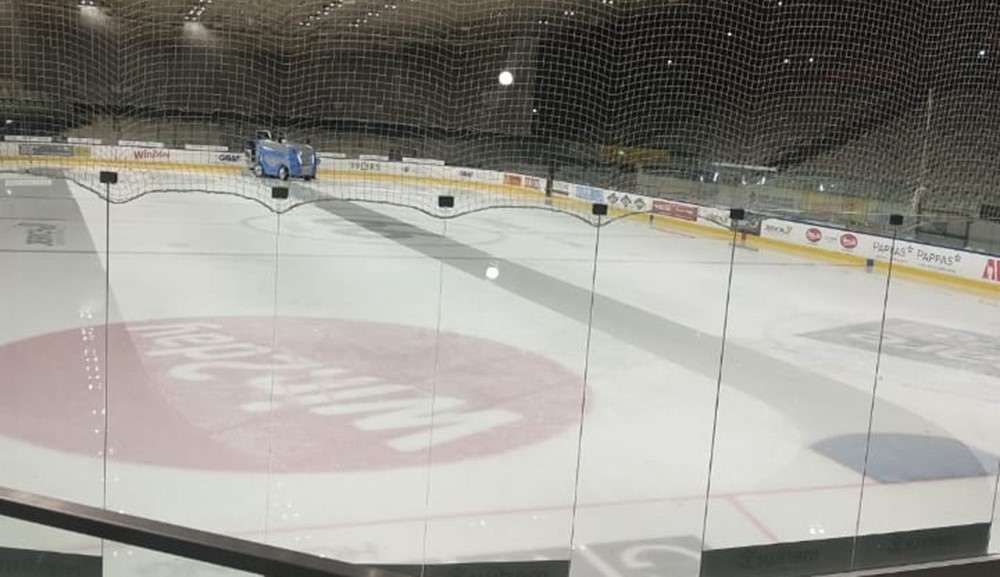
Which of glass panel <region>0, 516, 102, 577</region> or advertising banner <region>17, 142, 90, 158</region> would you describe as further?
advertising banner <region>17, 142, 90, 158</region>

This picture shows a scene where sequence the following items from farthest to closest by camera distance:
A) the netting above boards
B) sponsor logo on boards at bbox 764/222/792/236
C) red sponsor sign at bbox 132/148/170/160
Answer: red sponsor sign at bbox 132/148/170/160 < sponsor logo on boards at bbox 764/222/792/236 < the netting above boards

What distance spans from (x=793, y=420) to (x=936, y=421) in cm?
75

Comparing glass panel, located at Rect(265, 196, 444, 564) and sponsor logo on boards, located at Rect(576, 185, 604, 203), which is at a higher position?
sponsor logo on boards, located at Rect(576, 185, 604, 203)

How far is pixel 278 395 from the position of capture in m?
3.97

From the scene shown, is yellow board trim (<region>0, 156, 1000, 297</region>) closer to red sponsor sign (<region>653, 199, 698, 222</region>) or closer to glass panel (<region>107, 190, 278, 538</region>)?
red sponsor sign (<region>653, 199, 698, 222</region>)

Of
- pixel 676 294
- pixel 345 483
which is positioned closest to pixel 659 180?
pixel 676 294

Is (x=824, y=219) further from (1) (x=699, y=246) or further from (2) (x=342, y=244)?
(2) (x=342, y=244)

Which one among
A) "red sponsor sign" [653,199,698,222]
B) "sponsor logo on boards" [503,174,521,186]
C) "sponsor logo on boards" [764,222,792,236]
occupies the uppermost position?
"sponsor logo on boards" [503,174,521,186]

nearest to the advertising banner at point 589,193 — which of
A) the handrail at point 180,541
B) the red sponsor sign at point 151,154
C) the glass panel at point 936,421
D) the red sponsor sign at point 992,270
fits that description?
the glass panel at point 936,421

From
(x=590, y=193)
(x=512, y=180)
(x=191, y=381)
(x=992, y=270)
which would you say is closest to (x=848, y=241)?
(x=992, y=270)

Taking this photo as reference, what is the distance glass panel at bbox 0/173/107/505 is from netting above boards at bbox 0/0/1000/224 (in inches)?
71.6

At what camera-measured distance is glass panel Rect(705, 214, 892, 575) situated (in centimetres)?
272

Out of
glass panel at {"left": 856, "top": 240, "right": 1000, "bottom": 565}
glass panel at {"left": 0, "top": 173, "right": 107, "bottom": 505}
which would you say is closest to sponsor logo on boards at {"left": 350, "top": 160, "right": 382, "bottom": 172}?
glass panel at {"left": 0, "top": 173, "right": 107, "bottom": 505}

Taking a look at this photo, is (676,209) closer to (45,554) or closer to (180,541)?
(45,554)
